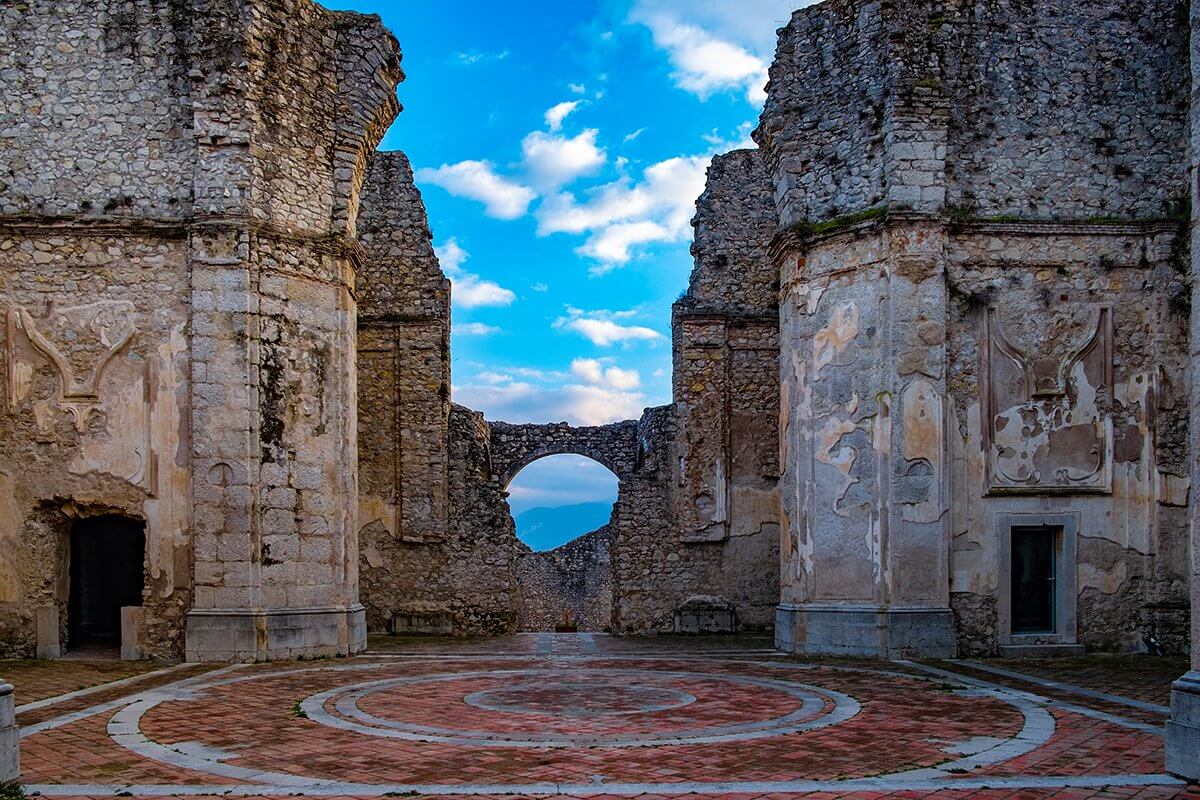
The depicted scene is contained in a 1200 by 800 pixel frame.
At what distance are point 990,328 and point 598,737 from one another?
8.93 meters

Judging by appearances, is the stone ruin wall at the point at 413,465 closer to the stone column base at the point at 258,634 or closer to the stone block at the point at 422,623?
the stone block at the point at 422,623

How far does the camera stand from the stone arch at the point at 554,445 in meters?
24.3

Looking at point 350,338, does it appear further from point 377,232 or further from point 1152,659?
point 1152,659

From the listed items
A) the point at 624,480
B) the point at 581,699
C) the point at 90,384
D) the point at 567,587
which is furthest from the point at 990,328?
the point at 567,587

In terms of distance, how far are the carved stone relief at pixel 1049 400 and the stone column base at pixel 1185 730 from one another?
7270 mm

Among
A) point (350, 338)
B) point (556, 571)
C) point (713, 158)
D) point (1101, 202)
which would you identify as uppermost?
point (713, 158)

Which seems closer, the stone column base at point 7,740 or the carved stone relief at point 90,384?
the stone column base at point 7,740

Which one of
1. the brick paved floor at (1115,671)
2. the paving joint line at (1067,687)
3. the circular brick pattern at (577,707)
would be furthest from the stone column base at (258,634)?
the brick paved floor at (1115,671)

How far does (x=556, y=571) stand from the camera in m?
28.1

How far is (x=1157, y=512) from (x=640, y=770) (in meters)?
10.2

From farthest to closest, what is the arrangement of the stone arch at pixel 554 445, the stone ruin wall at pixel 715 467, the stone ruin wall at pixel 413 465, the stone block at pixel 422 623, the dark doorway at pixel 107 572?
the stone arch at pixel 554 445
the stone ruin wall at pixel 715 467
the stone ruin wall at pixel 413 465
the stone block at pixel 422 623
the dark doorway at pixel 107 572

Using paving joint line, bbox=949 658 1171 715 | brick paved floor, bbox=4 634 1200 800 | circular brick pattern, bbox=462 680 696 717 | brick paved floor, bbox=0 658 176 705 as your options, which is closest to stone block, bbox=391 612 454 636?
brick paved floor, bbox=0 658 176 705

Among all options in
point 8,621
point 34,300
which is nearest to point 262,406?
point 34,300

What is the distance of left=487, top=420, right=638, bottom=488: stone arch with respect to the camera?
2430cm
